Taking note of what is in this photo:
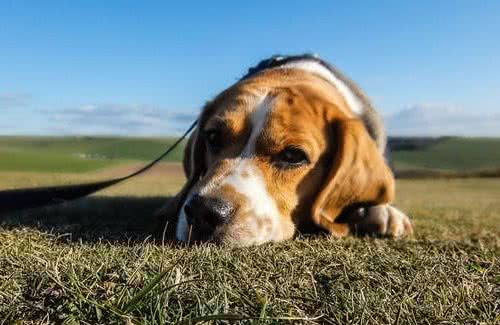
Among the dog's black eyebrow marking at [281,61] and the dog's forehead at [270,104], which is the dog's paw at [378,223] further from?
the dog's black eyebrow marking at [281,61]

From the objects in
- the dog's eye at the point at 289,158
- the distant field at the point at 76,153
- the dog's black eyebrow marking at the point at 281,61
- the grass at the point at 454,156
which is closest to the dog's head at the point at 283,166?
the dog's eye at the point at 289,158

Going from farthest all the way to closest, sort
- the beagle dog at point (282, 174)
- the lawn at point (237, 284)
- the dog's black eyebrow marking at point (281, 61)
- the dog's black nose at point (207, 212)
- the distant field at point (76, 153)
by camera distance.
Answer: the distant field at point (76, 153) → the dog's black eyebrow marking at point (281, 61) → the beagle dog at point (282, 174) → the dog's black nose at point (207, 212) → the lawn at point (237, 284)

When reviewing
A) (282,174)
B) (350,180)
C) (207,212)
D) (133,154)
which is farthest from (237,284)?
(133,154)

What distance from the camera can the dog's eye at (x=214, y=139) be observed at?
4082 millimetres

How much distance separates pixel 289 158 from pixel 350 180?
0.48m

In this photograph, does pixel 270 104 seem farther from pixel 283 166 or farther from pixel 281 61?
pixel 281 61

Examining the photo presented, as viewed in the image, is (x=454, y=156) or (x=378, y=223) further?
(x=454, y=156)

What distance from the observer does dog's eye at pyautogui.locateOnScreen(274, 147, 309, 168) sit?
12.5 ft

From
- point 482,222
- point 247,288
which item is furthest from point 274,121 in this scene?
point 482,222

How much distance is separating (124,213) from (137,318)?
3571 mm

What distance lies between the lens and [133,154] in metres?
29.7

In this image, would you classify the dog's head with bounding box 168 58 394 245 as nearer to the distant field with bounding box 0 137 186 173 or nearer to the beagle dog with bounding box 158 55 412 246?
the beagle dog with bounding box 158 55 412 246

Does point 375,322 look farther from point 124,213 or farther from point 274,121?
point 124,213

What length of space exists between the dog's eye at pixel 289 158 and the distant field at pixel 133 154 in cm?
1403
